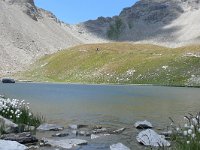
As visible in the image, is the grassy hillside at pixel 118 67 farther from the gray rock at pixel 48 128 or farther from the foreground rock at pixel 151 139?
the foreground rock at pixel 151 139

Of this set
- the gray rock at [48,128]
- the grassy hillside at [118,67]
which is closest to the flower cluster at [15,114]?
the gray rock at [48,128]

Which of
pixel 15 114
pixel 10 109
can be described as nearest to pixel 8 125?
pixel 15 114

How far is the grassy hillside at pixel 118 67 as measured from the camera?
5008 inches

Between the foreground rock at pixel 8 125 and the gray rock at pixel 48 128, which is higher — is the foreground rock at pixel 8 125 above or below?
above

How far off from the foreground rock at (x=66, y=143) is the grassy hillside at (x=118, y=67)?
91.2 m

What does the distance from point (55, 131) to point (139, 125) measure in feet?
22.1

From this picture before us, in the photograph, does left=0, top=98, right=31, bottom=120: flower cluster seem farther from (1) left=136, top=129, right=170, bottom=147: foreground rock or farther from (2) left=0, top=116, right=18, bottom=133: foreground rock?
(1) left=136, top=129, right=170, bottom=147: foreground rock

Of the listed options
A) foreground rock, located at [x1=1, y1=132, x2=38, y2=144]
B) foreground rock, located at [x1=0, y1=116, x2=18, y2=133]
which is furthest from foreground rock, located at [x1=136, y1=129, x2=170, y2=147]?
foreground rock, located at [x1=0, y1=116, x2=18, y2=133]

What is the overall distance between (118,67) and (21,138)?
12822cm

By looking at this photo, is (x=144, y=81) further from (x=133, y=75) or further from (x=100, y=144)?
(x=100, y=144)

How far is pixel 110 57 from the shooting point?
577 feet

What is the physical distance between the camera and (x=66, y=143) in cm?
2473

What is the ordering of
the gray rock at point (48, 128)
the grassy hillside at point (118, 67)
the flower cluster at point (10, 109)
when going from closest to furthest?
1. the flower cluster at point (10, 109)
2. the gray rock at point (48, 128)
3. the grassy hillside at point (118, 67)

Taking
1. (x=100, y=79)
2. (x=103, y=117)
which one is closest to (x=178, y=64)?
(x=100, y=79)
